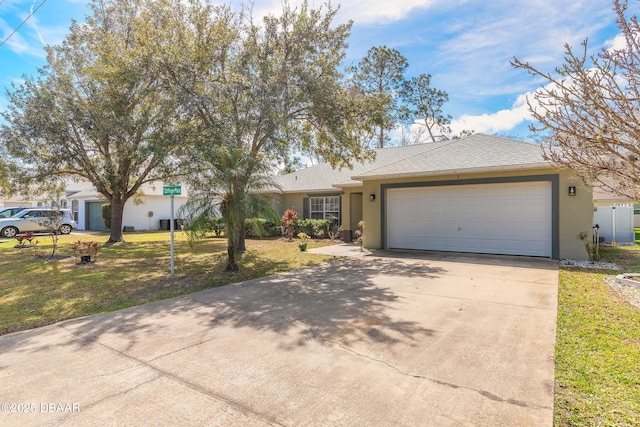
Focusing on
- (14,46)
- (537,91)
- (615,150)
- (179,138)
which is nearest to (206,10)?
(179,138)

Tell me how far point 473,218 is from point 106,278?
→ 436 inches

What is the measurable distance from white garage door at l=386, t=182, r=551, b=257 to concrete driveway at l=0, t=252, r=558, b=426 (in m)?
5.17

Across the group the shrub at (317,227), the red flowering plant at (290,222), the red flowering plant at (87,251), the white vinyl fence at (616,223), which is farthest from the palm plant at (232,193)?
the white vinyl fence at (616,223)

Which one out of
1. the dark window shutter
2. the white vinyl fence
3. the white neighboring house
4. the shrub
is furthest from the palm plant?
the white neighboring house

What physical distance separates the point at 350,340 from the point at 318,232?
13.6m

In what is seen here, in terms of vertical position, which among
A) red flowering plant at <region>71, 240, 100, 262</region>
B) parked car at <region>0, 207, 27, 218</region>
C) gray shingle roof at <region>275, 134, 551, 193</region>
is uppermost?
gray shingle roof at <region>275, 134, 551, 193</region>

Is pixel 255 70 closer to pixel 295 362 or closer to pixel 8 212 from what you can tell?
pixel 295 362

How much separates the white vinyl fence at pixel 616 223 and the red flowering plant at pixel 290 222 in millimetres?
14577

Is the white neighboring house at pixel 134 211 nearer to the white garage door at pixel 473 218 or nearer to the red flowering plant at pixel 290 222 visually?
the red flowering plant at pixel 290 222

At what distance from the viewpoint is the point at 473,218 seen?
1177 centimetres

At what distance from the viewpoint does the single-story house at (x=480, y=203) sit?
33.6ft

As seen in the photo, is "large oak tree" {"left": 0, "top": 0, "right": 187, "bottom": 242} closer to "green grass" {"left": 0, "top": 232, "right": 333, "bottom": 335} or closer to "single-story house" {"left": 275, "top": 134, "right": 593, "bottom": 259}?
"green grass" {"left": 0, "top": 232, "right": 333, "bottom": 335}

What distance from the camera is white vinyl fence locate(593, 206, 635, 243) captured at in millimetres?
16188

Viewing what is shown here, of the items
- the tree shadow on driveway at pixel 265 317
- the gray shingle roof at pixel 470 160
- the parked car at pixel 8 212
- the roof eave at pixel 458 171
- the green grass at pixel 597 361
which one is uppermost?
the gray shingle roof at pixel 470 160
